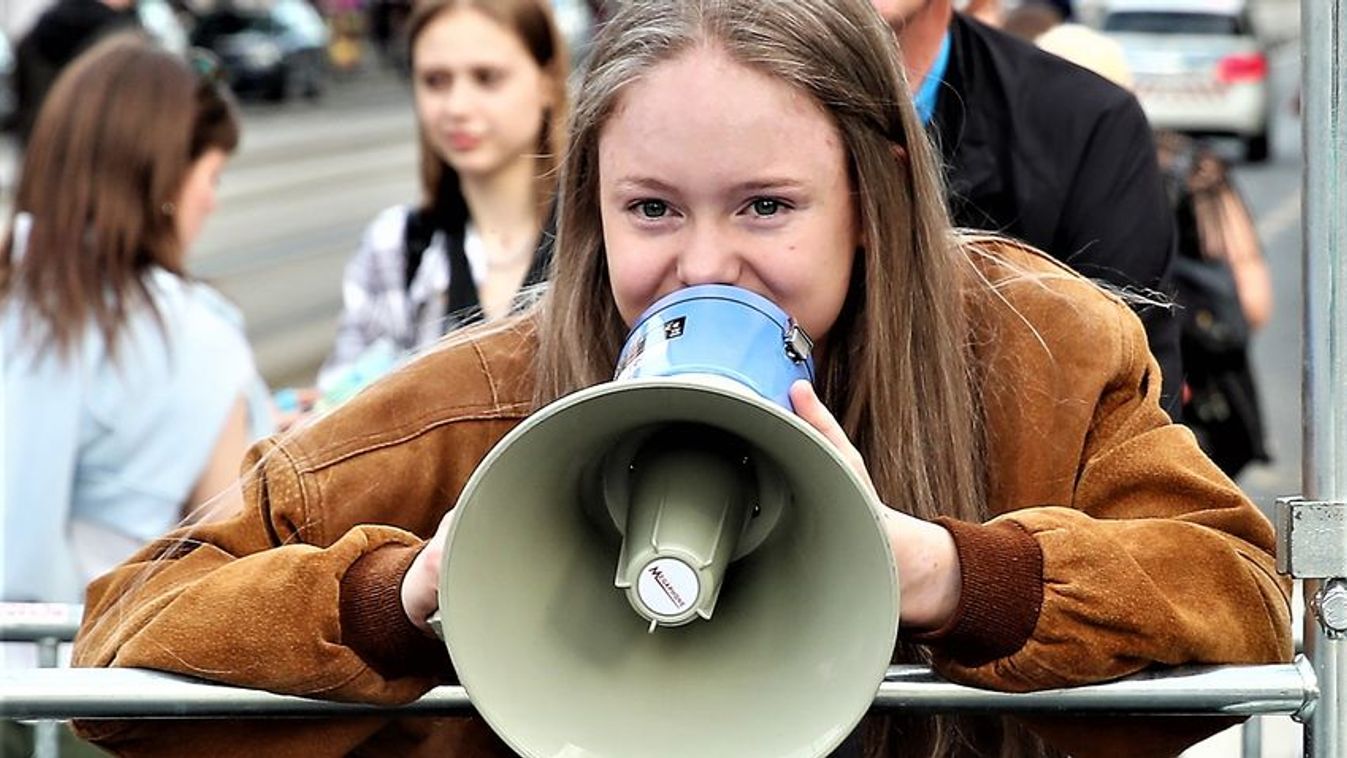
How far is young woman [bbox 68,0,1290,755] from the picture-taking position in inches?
75.3

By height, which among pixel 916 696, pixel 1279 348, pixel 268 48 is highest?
pixel 916 696

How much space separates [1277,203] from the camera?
64.3 ft

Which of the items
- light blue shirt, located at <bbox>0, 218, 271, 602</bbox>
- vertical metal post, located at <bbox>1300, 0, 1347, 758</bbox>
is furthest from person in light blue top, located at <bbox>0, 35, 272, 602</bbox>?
vertical metal post, located at <bbox>1300, 0, 1347, 758</bbox>

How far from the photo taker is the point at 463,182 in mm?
4965

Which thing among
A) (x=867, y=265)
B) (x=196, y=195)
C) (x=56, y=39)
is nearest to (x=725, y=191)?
(x=867, y=265)

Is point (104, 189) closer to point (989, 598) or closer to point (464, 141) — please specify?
point (464, 141)

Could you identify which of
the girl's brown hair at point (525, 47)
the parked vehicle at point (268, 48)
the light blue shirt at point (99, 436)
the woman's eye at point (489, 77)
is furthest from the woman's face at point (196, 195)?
the parked vehicle at point (268, 48)

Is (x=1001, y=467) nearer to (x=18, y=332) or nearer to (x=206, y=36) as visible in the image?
(x=18, y=332)

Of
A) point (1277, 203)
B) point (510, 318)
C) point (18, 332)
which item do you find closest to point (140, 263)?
point (18, 332)

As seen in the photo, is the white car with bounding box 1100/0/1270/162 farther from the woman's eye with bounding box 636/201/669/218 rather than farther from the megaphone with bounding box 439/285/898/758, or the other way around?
the megaphone with bounding box 439/285/898/758

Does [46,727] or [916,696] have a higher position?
[916,696]

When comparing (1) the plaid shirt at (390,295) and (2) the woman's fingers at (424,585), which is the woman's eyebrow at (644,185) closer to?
(2) the woman's fingers at (424,585)

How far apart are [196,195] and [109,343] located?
51cm

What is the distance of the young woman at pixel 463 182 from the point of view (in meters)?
4.76
